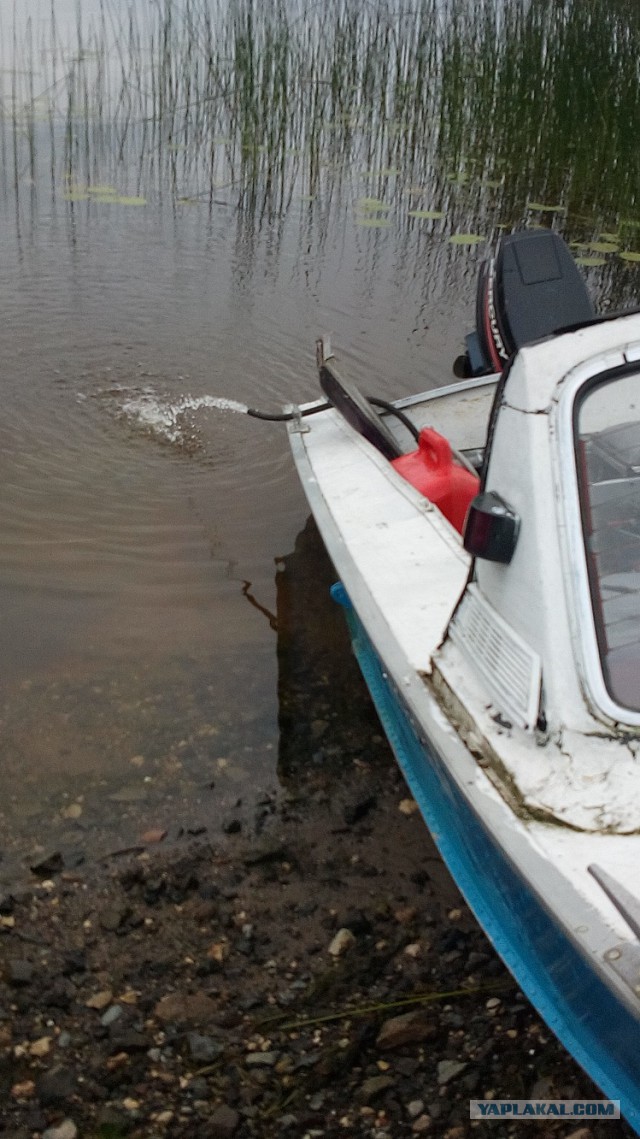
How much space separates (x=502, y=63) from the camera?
9586 mm

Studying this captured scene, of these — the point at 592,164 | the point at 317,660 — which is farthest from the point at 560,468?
the point at 592,164

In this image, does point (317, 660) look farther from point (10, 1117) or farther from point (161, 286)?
point (161, 286)

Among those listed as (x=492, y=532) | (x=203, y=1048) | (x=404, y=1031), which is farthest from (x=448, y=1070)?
(x=492, y=532)

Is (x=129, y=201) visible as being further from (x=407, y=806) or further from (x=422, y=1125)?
(x=422, y=1125)

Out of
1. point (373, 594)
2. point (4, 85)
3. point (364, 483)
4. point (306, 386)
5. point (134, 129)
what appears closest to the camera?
point (373, 594)

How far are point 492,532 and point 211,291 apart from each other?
5.30 metres

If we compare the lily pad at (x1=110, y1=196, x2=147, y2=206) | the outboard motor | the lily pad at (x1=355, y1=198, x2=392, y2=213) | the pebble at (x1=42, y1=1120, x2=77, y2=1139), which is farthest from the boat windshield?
the lily pad at (x1=110, y1=196, x2=147, y2=206)

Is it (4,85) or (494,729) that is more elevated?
(4,85)

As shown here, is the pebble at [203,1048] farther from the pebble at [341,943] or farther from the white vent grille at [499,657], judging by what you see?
the white vent grille at [499,657]

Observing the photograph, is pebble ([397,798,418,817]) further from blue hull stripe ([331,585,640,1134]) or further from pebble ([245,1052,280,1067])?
pebble ([245,1052,280,1067])

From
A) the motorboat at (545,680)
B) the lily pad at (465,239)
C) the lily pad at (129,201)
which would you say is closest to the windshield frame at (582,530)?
the motorboat at (545,680)

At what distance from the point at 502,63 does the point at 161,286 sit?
4.36m

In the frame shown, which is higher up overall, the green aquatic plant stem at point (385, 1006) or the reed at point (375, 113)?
the reed at point (375, 113)

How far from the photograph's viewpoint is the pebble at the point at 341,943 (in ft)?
8.90
